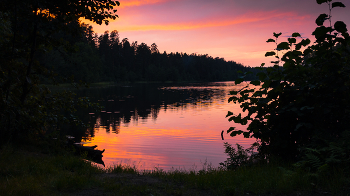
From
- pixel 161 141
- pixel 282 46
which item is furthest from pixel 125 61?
pixel 282 46

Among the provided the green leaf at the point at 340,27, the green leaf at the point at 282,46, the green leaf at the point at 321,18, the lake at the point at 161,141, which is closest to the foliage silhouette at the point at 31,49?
the lake at the point at 161,141

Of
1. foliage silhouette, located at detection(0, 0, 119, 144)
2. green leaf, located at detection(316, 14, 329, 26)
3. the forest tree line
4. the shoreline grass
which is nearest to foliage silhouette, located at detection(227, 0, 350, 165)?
green leaf, located at detection(316, 14, 329, 26)

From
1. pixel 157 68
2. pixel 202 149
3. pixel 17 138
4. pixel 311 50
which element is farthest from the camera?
pixel 157 68

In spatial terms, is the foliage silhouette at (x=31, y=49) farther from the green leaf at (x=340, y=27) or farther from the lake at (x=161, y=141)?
the green leaf at (x=340, y=27)

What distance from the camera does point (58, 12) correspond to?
7.25 m

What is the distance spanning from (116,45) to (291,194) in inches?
5593

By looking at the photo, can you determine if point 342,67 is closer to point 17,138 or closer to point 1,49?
point 1,49

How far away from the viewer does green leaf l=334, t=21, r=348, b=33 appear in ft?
17.9

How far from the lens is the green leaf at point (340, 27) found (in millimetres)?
5469

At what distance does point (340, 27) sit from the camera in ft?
18.0

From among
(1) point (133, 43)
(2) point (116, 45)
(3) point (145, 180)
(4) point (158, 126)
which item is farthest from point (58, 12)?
(1) point (133, 43)

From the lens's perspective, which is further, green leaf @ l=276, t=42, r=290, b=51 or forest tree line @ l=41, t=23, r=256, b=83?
forest tree line @ l=41, t=23, r=256, b=83

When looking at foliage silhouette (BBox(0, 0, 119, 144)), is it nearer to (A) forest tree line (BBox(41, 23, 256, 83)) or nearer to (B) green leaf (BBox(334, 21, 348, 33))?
(B) green leaf (BBox(334, 21, 348, 33))

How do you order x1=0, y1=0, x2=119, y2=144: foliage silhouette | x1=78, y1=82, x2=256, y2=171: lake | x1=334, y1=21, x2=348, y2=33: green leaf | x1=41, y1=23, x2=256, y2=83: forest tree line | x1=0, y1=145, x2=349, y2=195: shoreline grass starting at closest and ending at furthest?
x1=0, y1=145, x2=349, y2=195: shoreline grass < x1=334, y1=21, x2=348, y2=33: green leaf < x1=0, y1=0, x2=119, y2=144: foliage silhouette < x1=78, y1=82, x2=256, y2=171: lake < x1=41, y1=23, x2=256, y2=83: forest tree line
